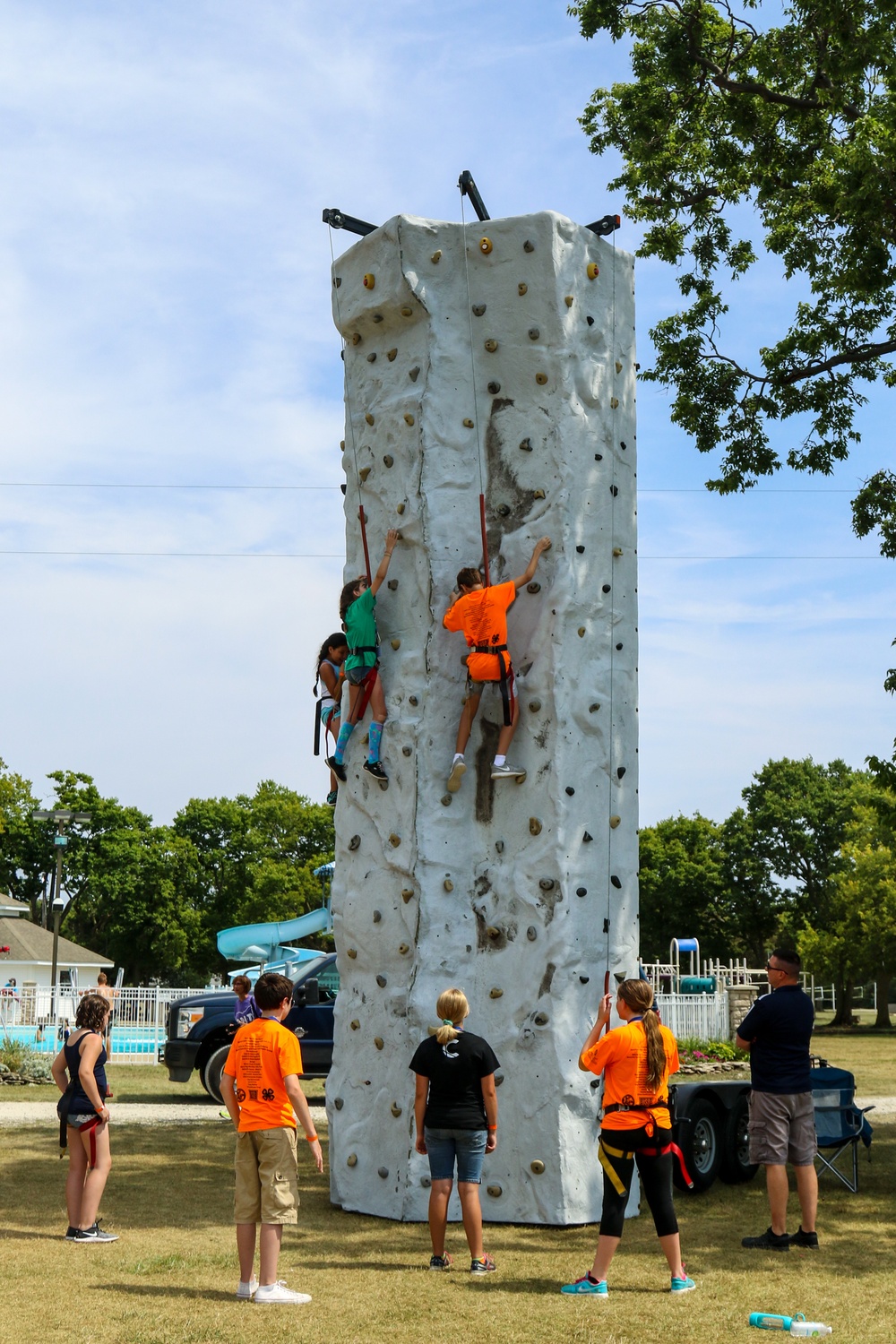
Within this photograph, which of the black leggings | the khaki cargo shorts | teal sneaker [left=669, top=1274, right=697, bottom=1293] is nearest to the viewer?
the khaki cargo shorts

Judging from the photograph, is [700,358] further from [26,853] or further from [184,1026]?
[26,853]

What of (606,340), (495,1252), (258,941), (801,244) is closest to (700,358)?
(801,244)

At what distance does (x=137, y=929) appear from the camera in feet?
209

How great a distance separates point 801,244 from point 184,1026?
13525 mm

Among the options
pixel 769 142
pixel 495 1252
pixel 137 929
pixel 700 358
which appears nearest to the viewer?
pixel 495 1252

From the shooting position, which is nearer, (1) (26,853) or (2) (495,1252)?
(2) (495,1252)

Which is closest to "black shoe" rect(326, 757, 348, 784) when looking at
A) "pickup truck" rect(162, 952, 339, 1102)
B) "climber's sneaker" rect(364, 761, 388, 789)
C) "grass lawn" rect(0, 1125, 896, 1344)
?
"climber's sneaker" rect(364, 761, 388, 789)

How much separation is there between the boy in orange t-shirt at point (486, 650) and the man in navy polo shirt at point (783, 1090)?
2636 mm

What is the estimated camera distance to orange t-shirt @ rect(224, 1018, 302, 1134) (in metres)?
7.21

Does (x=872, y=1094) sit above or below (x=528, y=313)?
below

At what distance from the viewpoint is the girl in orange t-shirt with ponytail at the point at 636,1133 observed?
24.2 feet

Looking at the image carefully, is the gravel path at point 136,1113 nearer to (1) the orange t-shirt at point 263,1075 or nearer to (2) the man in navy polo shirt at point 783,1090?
(2) the man in navy polo shirt at point 783,1090

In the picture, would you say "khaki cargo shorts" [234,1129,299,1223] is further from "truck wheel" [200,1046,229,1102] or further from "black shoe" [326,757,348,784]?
"truck wheel" [200,1046,229,1102]

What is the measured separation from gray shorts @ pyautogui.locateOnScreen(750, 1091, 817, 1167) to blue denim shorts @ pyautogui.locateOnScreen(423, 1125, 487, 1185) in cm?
222
